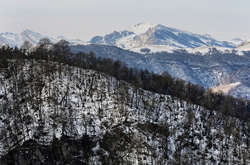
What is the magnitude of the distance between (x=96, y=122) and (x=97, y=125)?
3.17 feet

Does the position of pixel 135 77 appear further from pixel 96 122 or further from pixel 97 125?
pixel 97 125

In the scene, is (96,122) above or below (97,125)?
above

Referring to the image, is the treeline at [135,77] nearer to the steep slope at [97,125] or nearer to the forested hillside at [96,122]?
the forested hillside at [96,122]

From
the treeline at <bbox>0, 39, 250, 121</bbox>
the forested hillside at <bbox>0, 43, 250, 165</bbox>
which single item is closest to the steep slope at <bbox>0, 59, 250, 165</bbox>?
the forested hillside at <bbox>0, 43, 250, 165</bbox>

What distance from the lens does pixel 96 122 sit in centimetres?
6350

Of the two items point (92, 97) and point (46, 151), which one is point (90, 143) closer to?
point (46, 151)

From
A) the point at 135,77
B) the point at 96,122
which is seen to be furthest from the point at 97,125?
the point at 135,77

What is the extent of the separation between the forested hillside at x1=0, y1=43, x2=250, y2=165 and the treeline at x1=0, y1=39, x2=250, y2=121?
4.12ft

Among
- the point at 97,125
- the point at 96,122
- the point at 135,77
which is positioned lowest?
the point at 97,125

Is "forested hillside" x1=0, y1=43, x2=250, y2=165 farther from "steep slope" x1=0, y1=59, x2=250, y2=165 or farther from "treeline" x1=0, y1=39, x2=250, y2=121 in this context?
"treeline" x1=0, y1=39, x2=250, y2=121

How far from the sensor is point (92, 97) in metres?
70.6

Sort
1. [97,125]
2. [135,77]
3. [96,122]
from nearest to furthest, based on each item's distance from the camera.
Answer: [97,125]
[96,122]
[135,77]

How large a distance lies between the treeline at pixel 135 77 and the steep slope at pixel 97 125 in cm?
851

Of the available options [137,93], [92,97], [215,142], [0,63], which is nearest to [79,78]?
[92,97]
